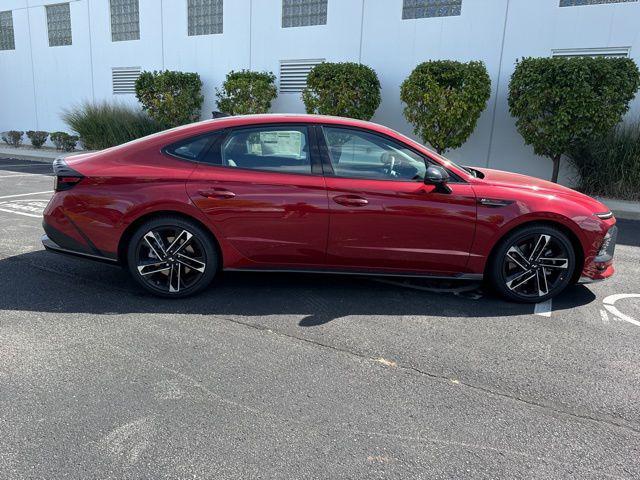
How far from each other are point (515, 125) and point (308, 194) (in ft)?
25.7

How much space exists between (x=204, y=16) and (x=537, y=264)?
13.4 meters

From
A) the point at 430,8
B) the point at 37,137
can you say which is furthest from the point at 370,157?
the point at 37,137

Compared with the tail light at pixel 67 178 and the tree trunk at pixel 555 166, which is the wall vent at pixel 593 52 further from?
the tail light at pixel 67 178

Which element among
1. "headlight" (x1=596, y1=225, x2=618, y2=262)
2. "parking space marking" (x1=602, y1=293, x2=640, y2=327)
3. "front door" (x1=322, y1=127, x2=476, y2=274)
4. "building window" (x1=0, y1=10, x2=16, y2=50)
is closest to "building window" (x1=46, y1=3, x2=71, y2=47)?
"building window" (x1=0, y1=10, x2=16, y2=50)

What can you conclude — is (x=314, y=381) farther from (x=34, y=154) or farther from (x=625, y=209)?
(x=34, y=154)

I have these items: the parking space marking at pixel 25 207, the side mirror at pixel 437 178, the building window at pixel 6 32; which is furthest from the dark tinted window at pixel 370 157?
the building window at pixel 6 32

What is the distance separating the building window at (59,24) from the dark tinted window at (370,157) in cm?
1733

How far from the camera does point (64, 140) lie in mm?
17219

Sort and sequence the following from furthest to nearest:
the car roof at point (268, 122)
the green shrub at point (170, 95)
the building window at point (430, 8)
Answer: the green shrub at point (170, 95) → the building window at point (430, 8) → the car roof at point (268, 122)

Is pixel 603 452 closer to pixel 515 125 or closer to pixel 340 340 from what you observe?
pixel 340 340

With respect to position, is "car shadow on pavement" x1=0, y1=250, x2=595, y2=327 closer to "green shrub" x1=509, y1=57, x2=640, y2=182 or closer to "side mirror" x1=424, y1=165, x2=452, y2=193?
"side mirror" x1=424, y1=165, x2=452, y2=193

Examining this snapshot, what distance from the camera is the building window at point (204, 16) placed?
14531 mm

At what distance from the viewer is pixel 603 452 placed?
8.38ft

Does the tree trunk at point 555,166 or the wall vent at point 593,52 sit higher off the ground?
the wall vent at point 593,52
